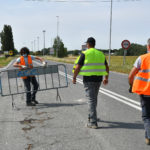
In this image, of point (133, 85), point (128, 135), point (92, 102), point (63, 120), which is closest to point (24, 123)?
point (63, 120)

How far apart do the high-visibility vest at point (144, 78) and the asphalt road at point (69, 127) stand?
90cm

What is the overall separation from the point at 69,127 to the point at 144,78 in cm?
191

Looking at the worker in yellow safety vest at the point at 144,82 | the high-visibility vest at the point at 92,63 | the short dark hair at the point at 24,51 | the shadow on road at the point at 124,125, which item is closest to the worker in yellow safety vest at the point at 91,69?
the high-visibility vest at the point at 92,63

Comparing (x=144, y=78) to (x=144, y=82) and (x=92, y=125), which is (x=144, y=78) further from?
(x=92, y=125)

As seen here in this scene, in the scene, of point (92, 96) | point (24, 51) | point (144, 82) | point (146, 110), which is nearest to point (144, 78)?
point (144, 82)

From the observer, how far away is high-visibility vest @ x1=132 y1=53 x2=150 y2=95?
365cm

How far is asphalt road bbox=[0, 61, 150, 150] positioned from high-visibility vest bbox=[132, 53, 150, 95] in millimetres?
898

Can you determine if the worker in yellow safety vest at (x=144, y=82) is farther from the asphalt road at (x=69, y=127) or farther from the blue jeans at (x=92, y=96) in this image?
the blue jeans at (x=92, y=96)

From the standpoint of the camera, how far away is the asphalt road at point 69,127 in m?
3.93

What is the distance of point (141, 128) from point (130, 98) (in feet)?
10.2

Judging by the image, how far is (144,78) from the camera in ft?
12.2

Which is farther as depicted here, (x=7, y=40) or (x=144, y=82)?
(x=7, y=40)

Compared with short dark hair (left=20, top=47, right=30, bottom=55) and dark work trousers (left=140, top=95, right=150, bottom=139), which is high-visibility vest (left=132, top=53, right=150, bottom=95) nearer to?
→ dark work trousers (left=140, top=95, right=150, bottom=139)

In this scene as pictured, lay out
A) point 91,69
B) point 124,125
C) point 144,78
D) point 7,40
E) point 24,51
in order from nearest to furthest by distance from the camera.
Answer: point 144,78 < point 91,69 < point 124,125 < point 24,51 < point 7,40
